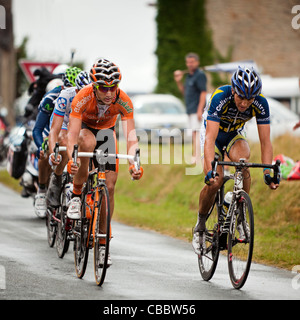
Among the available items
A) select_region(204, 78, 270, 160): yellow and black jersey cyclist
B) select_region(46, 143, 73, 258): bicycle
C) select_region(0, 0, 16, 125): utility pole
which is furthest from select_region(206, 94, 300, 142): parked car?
select_region(0, 0, 16, 125): utility pole

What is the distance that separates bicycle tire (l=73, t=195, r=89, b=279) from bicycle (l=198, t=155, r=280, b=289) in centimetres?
121

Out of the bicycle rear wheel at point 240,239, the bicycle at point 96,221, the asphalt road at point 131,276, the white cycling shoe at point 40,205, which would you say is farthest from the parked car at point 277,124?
the bicycle rear wheel at point 240,239

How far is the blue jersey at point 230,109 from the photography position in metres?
8.54

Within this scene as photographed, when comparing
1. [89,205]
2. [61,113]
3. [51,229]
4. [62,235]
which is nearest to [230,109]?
[89,205]

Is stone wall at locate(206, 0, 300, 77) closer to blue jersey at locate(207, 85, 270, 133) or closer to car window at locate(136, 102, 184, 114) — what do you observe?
car window at locate(136, 102, 184, 114)

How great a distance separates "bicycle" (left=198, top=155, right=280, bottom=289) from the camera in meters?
7.90

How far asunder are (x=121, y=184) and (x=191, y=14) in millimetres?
21303

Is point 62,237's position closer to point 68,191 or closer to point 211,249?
point 68,191

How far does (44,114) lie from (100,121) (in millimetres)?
2341

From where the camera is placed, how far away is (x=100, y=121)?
9133 mm

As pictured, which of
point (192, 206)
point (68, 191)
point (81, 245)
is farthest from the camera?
point (192, 206)

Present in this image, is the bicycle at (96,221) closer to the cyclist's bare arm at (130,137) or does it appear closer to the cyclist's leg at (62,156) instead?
the cyclist's bare arm at (130,137)

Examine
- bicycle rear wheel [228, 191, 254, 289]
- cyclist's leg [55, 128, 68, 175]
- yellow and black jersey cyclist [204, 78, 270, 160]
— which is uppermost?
yellow and black jersey cyclist [204, 78, 270, 160]

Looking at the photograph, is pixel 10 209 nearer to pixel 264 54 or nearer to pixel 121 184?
pixel 121 184
